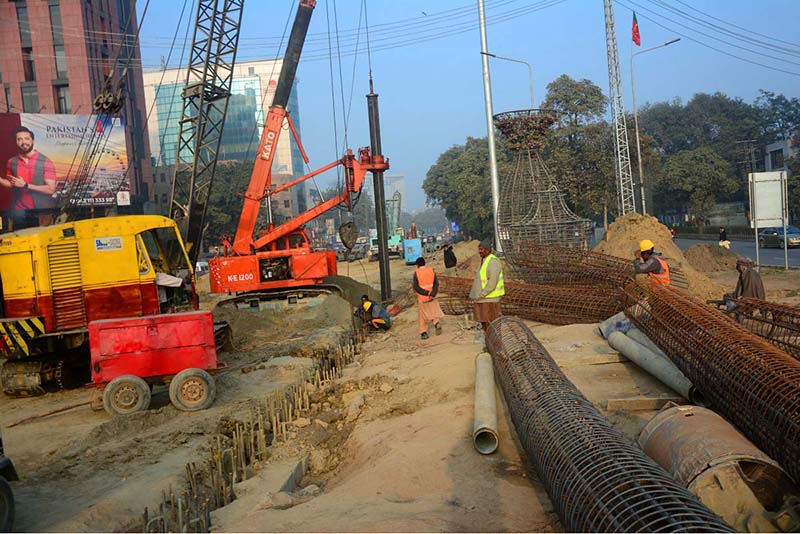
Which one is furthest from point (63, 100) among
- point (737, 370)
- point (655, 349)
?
point (737, 370)

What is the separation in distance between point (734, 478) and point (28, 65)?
51.7 metres

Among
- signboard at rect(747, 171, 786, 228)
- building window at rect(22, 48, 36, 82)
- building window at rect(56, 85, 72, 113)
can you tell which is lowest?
signboard at rect(747, 171, 786, 228)

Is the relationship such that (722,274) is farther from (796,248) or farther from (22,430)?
(22,430)

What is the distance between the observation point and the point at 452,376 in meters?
9.40

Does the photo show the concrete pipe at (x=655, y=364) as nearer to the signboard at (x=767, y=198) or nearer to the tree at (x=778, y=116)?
the signboard at (x=767, y=198)

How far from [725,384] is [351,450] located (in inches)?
161

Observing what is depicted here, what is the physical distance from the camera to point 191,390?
32.4 ft

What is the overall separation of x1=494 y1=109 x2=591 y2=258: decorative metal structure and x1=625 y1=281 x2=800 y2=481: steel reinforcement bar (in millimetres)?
12510

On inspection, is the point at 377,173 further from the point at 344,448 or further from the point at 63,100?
the point at 63,100

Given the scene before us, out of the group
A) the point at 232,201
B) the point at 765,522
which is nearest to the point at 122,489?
the point at 765,522

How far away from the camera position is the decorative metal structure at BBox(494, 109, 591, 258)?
21750 millimetres

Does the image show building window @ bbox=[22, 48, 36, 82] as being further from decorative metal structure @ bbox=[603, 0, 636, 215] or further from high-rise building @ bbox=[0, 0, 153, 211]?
decorative metal structure @ bbox=[603, 0, 636, 215]

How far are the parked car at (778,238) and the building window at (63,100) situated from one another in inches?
1727

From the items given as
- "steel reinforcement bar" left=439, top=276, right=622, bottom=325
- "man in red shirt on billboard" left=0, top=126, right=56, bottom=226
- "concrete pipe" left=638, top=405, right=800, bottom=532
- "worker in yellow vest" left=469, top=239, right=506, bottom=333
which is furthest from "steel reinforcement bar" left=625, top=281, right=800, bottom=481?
"man in red shirt on billboard" left=0, top=126, right=56, bottom=226
